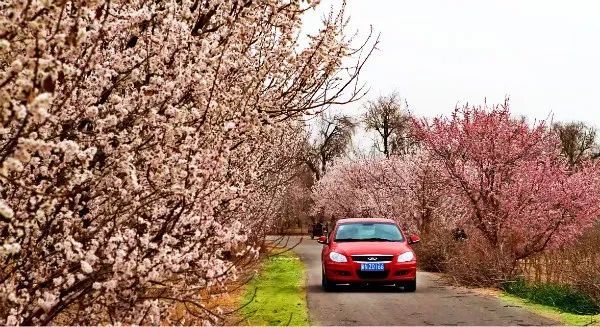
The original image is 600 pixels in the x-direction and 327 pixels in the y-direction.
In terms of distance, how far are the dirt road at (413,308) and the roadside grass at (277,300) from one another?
28 centimetres

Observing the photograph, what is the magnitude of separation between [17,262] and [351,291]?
490 inches

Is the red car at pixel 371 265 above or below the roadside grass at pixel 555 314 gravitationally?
above

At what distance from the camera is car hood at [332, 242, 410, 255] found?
54.3ft

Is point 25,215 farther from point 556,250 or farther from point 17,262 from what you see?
Result: point 556,250

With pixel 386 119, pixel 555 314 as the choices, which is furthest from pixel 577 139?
pixel 555 314

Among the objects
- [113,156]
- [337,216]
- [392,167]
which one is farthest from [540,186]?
[337,216]

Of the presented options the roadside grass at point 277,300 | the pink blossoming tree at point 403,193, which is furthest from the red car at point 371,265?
the pink blossoming tree at point 403,193

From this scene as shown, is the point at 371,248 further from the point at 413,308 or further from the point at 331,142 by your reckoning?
the point at 331,142

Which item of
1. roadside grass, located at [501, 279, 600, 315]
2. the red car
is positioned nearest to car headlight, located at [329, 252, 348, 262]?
the red car

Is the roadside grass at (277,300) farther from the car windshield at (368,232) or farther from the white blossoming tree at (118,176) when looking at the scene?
the white blossoming tree at (118,176)

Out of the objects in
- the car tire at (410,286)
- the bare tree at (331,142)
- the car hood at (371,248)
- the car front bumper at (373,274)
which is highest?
the bare tree at (331,142)

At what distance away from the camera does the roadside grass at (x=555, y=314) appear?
1196 cm

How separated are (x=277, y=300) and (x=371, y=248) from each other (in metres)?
2.89

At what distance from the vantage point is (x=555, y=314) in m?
13.1
